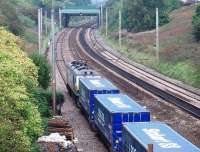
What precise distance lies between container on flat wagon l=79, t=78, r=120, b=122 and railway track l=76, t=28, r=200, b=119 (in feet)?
21.5

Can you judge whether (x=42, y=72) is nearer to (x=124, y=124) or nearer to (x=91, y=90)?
(x=91, y=90)

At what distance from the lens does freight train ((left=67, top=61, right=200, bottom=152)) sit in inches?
859

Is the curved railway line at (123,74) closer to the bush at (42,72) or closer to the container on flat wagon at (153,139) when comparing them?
the bush at (42,72)

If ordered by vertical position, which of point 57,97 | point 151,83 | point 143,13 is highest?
point 143,13

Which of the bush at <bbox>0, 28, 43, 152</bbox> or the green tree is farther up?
the green tree

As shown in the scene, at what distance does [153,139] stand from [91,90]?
1471 cm

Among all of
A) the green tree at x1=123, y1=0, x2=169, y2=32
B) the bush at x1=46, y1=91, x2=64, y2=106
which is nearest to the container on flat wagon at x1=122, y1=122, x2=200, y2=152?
the bush at x1=46, y1=91, x2=64, y2=106

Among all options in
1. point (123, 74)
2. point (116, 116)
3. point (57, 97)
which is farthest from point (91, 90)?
point (123, 74)

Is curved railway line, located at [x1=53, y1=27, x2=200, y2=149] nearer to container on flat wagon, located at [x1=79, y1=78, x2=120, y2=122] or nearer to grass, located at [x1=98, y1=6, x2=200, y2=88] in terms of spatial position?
grass, located at [x1=98, y1=6, x2=200, y2=88]

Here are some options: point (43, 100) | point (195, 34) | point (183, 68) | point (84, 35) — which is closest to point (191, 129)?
point (43, 100)

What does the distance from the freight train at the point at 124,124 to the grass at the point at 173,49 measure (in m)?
21.9

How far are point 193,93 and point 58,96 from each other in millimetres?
12364

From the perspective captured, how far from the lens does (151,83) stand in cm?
5925

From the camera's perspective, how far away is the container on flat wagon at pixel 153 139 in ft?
68.9
